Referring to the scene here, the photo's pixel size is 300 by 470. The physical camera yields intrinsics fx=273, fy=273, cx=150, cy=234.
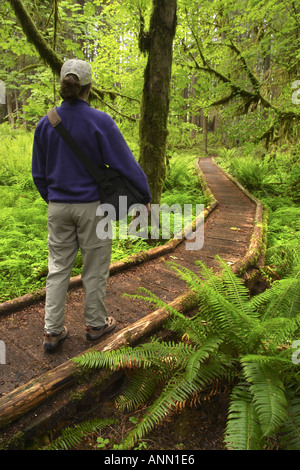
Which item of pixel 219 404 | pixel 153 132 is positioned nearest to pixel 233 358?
pixel 219 404

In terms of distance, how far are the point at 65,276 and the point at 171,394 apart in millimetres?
1402

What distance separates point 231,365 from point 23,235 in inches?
154

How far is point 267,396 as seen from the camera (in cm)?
193

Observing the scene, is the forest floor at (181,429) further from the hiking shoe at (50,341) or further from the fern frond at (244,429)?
the hiking shoe at (50,341)

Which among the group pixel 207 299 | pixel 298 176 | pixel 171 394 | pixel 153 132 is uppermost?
pixel 153 132

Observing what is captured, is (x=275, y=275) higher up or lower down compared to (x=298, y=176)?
lower down

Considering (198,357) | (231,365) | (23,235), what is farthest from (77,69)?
(23,235)

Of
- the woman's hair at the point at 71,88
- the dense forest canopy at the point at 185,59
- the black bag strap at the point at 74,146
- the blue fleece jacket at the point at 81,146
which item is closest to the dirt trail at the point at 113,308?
the blue fleece jacket at the point at 81,146

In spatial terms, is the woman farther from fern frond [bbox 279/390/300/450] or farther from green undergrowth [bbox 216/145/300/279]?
green undergrowth [bbox 216/145/300/279]

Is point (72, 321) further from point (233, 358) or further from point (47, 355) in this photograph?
point (233, 358)

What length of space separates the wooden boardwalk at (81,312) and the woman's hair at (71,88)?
2303mm

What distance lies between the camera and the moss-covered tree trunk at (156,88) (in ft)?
17.1

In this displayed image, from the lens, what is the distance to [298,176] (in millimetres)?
9406

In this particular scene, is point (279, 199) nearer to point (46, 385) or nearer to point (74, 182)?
point (74, 182)
